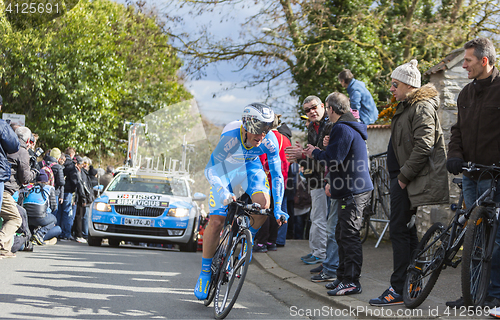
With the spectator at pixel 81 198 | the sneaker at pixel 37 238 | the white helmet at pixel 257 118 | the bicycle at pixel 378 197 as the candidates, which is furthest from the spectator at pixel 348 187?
the spectator at pixel 81 198

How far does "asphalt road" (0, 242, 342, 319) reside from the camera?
490 cm

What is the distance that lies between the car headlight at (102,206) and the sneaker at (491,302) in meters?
7.76

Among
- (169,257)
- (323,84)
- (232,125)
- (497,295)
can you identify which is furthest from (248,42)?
(497,295)

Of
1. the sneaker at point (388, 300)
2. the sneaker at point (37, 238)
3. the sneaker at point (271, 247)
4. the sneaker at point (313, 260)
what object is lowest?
the sneaker at point (37, 238)

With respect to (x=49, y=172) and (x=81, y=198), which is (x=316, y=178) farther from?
(x=81, y=198)

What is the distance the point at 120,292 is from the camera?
5.83m

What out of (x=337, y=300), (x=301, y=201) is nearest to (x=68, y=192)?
(x=301, y=201)

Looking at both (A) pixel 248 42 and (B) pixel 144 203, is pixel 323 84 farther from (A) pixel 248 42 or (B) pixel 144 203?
(B) pixel 144 203

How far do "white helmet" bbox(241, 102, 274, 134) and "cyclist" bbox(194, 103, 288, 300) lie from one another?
0.10m

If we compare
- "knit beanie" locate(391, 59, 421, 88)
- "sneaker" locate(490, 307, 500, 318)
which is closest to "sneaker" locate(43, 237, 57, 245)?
"knit beanie" locate(391, 59, 421, 88)

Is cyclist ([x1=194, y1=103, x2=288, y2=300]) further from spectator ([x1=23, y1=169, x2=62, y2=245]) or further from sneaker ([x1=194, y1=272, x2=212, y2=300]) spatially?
spectator ([x1=23, y1=169, x2=62, y2=245])

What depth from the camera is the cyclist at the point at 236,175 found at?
5.26 meters

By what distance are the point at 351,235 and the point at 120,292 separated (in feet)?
8.59

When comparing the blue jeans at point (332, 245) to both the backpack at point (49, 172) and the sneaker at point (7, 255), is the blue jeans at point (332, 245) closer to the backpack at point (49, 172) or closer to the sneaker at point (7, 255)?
the sneaker at point (7, 255)
